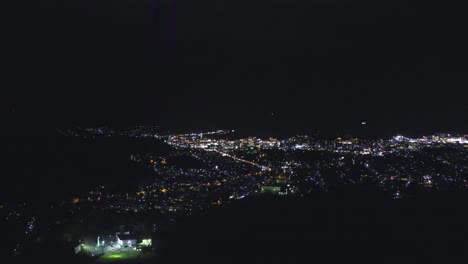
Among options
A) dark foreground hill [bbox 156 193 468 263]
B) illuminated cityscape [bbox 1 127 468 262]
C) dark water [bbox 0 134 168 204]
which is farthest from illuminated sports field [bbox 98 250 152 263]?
dark water [bbox 0 134 168 204]

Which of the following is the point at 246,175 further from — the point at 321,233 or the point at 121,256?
the point at 121,256

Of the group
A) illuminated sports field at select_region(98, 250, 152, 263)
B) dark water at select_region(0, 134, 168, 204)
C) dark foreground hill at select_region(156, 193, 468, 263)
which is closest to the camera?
dark foreground hill at select_region(156, 193, 468, 263)

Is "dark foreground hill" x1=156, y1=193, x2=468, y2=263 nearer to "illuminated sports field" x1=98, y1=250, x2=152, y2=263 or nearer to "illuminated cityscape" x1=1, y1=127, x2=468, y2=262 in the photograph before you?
"illuminated sports field" x1=98, y1=250, x2=152, y2=263

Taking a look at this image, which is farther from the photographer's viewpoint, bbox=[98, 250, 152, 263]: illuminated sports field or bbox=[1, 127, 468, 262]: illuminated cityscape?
bbox=[1, 127, 468, 262]: illuminated cityscape

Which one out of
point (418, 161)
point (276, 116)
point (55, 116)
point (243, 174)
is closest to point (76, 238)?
point (243, 174)

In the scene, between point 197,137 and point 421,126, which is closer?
point 421,126

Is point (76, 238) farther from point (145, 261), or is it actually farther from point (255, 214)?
point (255, 214)

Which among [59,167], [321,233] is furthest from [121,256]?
[59,167]

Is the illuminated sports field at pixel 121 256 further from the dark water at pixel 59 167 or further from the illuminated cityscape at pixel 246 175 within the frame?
the dark water at pixel 59 167
